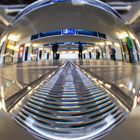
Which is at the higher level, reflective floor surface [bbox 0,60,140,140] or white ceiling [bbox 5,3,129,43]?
white ceiling [bbox 5,3,129,43]

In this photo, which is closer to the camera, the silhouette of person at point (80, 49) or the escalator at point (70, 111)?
the escalator at point (70, 111)

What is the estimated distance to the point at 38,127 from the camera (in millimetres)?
406

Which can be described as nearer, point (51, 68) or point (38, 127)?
point (38, 127)

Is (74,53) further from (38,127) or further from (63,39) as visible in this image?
(38,127)

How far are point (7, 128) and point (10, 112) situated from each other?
0.03 m

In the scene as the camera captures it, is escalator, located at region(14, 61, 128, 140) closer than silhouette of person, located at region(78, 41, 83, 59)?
Yes

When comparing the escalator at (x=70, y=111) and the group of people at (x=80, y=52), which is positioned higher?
the group of people at (x=80, y=52)

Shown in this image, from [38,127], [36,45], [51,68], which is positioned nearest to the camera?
[38,127]

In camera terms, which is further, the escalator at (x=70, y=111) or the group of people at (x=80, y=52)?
the group of people at (x=80, y=52)

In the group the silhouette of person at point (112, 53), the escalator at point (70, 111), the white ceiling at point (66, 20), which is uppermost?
the white ceiling at point (66, 20)

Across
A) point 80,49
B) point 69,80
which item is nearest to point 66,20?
point 80,49

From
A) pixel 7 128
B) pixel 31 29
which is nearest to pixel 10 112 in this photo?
pixel 7 128

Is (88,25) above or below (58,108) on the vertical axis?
above

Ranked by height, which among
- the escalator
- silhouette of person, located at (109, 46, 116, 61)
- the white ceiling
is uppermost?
the white ceiling
